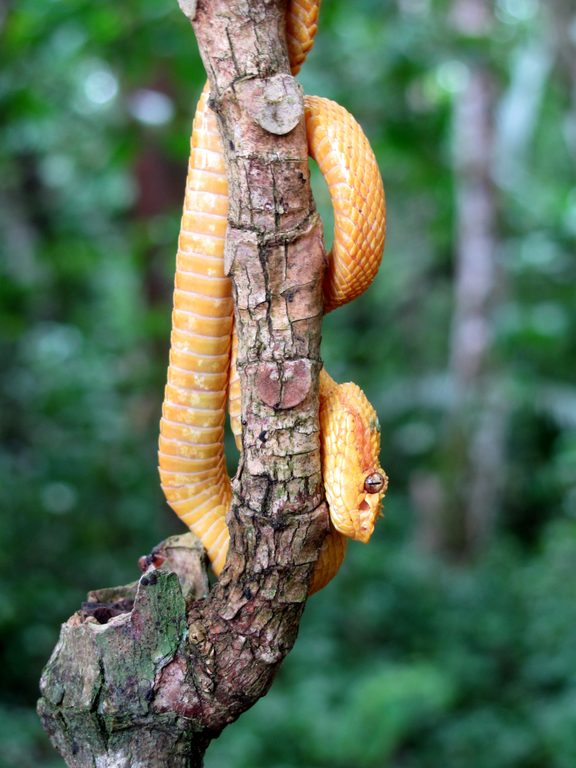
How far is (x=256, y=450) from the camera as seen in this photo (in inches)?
50.4

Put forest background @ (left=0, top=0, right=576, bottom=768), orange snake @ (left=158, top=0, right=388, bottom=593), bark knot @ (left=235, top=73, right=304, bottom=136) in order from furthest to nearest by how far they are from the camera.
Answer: forest background @ (left=0, top=0, right=576, bottom=768) → orange snake @ (left=158, top=0, right=388, bottom=593) → bark knot @ (left=235, top=73, right=304, bottom=136)

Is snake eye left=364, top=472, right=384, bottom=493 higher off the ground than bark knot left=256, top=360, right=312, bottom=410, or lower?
lower

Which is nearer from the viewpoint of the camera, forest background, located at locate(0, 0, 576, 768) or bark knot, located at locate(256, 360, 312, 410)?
bark knot, located at locate(256, 360, 312, 410)

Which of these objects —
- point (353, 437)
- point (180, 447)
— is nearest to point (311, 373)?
point (353, 437)

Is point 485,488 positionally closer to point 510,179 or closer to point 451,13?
point 510,179

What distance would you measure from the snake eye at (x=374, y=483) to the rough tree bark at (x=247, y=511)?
73mm

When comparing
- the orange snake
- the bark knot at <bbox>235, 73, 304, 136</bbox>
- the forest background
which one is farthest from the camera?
the forest background

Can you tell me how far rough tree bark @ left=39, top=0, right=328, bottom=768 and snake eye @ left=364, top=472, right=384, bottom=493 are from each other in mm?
73

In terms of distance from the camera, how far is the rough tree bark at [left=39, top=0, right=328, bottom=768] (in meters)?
1.19

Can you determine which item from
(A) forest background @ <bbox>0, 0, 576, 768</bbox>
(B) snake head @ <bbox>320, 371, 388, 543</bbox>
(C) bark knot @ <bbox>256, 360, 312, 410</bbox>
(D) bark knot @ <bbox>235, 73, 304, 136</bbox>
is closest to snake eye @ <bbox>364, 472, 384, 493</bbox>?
(B) snake head @ <bbox>320, 371, 388, 543</bbox>

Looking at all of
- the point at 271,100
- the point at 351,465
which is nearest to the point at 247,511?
the point at 351,465

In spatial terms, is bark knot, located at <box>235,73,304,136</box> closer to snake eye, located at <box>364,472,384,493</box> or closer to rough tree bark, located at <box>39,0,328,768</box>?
rough tree bark, located at <box>39,0,328,768</box>

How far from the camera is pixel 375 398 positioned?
7457mm

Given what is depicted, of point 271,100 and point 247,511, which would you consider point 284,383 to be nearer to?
point 247,511
